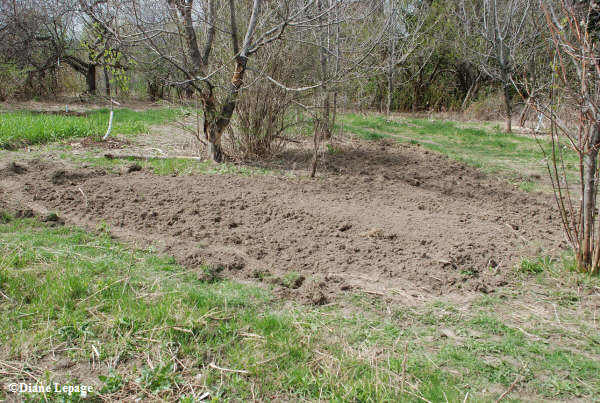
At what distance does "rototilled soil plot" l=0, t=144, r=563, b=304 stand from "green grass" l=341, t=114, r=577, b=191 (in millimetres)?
1077

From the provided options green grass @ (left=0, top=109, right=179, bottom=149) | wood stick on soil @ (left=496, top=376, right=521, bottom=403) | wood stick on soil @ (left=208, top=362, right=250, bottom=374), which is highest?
green grass @ (left=0, top=109, right=179, bottom=149)

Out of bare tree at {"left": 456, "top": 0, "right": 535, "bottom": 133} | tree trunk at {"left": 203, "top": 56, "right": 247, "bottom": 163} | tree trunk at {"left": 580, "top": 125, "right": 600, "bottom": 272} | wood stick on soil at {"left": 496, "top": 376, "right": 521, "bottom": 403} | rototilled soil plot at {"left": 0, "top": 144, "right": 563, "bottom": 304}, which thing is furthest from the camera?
bare tree at {"left": 456, "top": 0, "right": 535, "bottom": 133}

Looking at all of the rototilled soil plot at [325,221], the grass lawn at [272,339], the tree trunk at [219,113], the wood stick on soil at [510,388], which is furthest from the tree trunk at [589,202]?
the tree trunk at [219,113]

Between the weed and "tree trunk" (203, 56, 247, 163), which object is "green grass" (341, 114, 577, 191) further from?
"tree trunk" (203, 56, 247, 163)

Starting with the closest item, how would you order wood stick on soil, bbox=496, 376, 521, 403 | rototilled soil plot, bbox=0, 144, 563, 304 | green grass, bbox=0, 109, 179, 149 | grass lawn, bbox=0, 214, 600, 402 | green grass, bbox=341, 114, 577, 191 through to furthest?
wood stick on soil, bbox=496, 376, 521, 403 < grass lawn, bbox=0, 214, 600, 402 < rototilled soil plot, bbox=0, 144, 563, 304 < green grass, bbox=341, 114, 577, 191 < green grass, bbox=0, 109, 179, 149

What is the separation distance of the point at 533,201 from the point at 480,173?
4.98 feet

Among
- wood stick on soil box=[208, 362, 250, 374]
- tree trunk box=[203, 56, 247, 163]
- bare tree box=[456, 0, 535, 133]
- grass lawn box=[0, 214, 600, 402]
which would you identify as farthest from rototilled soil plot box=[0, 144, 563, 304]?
bare tree box=[456, 0, 535, 133]

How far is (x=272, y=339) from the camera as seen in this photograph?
254 centimetres

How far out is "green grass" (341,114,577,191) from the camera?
720 centimetres

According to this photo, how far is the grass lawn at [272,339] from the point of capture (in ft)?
7.34

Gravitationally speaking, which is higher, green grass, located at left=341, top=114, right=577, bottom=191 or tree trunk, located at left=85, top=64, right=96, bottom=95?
tree trunk, located at left=85, top=64, right=96, bottom=95

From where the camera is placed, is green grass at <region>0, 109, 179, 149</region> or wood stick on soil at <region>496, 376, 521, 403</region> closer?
wood stick on soil at <region>496, 376, 521, 403</region>

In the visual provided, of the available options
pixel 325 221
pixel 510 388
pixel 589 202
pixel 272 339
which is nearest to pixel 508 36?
pixel 589 202

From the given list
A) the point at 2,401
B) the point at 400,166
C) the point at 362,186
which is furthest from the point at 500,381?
the point at 400,166
